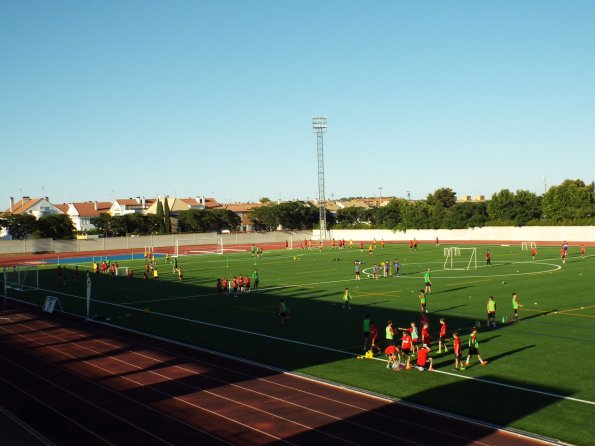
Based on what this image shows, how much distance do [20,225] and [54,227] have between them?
7361mm

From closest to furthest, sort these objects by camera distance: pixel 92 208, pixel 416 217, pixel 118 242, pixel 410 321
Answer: pixel 410 321 < pixel 118 242 < pixel 416 217 < pixel 92 208

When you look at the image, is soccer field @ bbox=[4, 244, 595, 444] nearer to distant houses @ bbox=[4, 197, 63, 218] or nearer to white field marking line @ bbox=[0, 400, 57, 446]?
white field marking line @ bbox=[0, 400, 57, 446]

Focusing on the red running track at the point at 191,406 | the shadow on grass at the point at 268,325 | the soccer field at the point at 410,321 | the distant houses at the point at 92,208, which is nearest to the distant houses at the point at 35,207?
the distant houses at the point at 92,208

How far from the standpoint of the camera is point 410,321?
31.1 m

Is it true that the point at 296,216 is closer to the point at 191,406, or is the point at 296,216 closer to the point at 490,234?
the point at 490,234


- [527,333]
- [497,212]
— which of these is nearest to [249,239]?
[497,212]

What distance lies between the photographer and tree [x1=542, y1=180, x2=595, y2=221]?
106 metres

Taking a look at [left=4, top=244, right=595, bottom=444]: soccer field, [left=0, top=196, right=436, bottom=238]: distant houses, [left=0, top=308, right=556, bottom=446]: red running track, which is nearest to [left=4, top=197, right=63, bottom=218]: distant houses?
[left=0, top=196, right=436, bottom=238]: distant houses

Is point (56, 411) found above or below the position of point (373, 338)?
below

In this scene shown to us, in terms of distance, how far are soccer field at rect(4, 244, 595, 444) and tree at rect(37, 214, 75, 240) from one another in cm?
4317

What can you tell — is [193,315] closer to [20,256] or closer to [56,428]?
[56,428]

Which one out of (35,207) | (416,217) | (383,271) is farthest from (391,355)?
(35,207)

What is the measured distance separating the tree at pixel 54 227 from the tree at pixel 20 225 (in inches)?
75.5

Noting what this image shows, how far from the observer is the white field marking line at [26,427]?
15589mm
